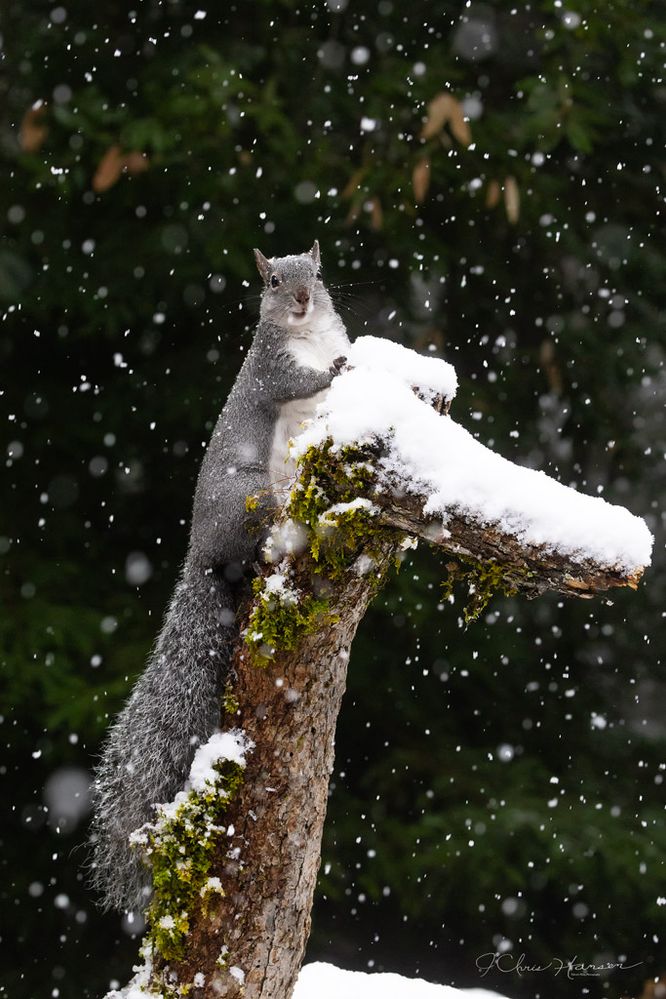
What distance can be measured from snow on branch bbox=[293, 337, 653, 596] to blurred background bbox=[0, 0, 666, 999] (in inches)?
73.1

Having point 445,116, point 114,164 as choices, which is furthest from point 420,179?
point 114,164

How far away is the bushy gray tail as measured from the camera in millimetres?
1942

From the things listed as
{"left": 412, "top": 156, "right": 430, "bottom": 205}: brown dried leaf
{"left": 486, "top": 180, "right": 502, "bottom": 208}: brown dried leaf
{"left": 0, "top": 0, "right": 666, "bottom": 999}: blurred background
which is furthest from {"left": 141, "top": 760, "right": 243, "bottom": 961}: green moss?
{"left": 486, "top": 180, "right": 502, "bottom": 208}: brown dried leaf

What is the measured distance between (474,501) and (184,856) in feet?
2.70

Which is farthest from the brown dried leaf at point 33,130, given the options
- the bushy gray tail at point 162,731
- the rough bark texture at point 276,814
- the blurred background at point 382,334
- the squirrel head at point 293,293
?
the rough bark texture at point 276,814

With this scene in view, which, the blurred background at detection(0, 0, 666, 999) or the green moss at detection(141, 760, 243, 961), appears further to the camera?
the blurred background at detection(0, 0, 666, 999)

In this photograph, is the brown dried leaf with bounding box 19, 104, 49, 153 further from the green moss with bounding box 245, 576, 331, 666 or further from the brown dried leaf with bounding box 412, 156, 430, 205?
the green moss with bounding box 245, 576, 331, 666

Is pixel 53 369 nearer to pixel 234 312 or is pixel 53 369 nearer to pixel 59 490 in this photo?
→ pixel 59 490

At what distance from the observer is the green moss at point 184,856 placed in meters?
1.79

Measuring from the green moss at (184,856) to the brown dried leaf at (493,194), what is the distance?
96.4 inches

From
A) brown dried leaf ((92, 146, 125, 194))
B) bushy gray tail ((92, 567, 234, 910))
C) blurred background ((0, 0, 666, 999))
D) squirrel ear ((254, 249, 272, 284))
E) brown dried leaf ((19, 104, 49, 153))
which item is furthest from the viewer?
blurred background ((0, 0, 666, 999))

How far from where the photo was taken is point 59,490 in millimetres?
3682

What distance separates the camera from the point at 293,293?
2406 mm

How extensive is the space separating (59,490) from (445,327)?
1590mm
